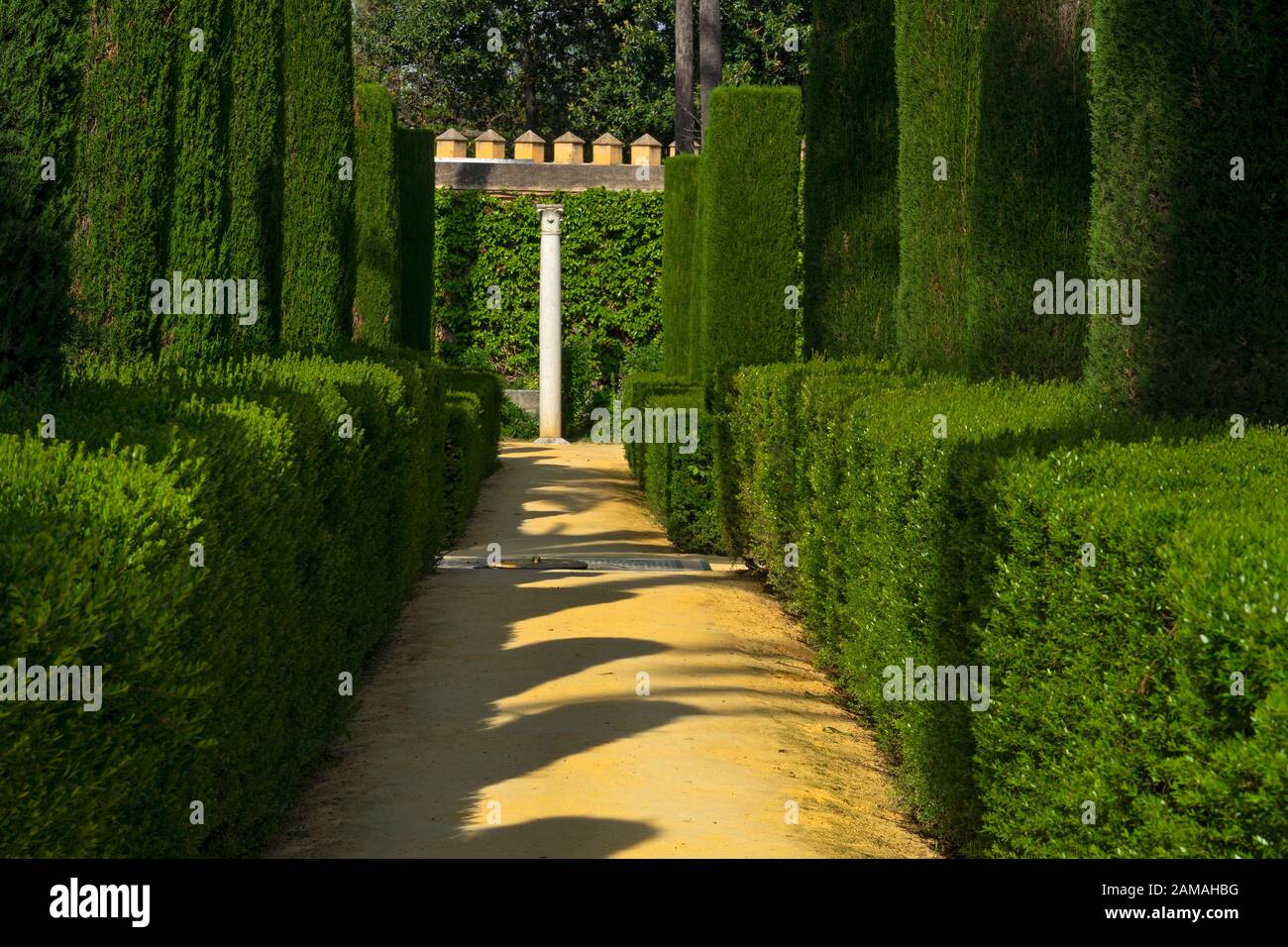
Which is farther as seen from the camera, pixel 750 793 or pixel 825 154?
pixel 825 154

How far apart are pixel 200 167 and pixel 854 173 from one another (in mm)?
6006

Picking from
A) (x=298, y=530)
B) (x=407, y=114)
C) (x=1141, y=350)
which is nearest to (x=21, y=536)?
(x=298, y=530)

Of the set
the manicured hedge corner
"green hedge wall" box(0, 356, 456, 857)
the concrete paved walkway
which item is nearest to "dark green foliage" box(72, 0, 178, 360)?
"green hedge wall" box(0, 356, 456, 857)

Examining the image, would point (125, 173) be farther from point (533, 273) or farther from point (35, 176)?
point (533, 273)

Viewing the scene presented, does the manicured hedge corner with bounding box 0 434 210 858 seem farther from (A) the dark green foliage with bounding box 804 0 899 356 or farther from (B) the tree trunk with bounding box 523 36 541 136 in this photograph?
(B) the tree trunk with bounding box 523 36 541 136

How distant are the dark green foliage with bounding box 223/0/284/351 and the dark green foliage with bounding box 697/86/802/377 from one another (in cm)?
619

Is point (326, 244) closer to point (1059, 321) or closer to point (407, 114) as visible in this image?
point (1059, 321)

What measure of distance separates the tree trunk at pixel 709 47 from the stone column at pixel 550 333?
4.00m

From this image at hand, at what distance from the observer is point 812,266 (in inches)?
550

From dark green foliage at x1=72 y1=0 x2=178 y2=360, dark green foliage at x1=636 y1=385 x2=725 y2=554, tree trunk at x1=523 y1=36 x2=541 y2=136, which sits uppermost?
tree trunk at x1=523 y1=36 x2=541 y2=136

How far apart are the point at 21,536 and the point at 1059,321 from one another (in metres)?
7.12

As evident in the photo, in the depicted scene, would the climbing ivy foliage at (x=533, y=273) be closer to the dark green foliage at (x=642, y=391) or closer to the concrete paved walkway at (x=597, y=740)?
the dark green foliage at (x=642, y=391)

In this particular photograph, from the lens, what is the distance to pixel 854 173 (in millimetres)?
13500

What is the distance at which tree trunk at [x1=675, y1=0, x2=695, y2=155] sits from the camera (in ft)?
96.0
